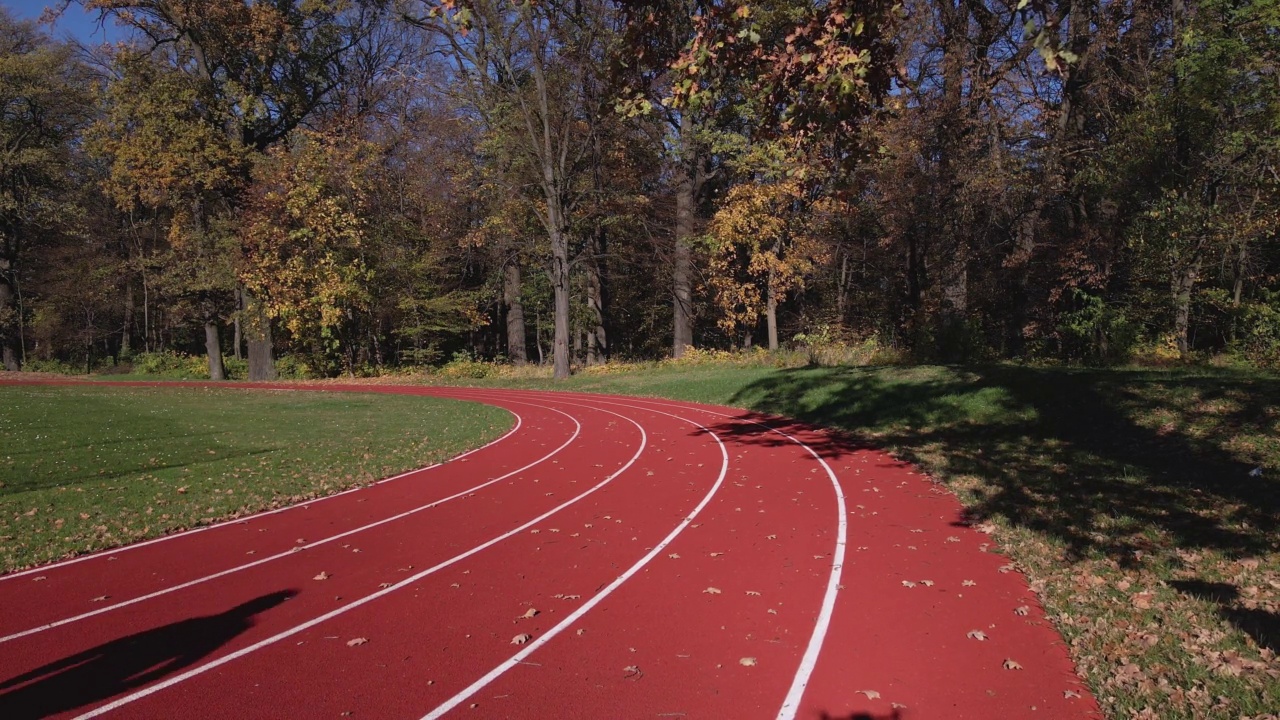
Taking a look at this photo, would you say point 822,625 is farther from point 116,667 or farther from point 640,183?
point 640,183

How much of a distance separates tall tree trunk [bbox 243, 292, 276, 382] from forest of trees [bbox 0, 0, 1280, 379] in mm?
198

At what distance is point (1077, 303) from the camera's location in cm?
2178

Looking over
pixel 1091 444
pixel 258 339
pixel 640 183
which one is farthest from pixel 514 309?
pixel 1091 444

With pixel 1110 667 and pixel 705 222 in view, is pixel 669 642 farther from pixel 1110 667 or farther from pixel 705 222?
pixel 705 222

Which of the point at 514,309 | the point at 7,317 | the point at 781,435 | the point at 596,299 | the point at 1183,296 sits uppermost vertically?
the point at 596,299

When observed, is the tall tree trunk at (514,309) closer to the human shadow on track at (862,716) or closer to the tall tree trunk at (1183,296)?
the tall tree trunk at (1183,296)

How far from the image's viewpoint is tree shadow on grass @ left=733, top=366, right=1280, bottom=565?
22.6ft

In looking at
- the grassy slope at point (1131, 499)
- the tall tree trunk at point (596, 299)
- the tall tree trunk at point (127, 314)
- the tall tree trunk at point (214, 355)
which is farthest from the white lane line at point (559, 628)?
the tall tree trunk at point (127, 314)

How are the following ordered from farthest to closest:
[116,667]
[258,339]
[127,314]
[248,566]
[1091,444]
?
[127,314] → [258,339] → [1091,444] → [248,566] → [116,667]

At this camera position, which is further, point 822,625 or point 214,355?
point 214,355

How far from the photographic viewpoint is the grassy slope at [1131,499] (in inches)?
172

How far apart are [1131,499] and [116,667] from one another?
10.2 m

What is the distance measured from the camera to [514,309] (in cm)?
3469

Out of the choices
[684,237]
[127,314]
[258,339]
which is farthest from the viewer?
[127,314]
